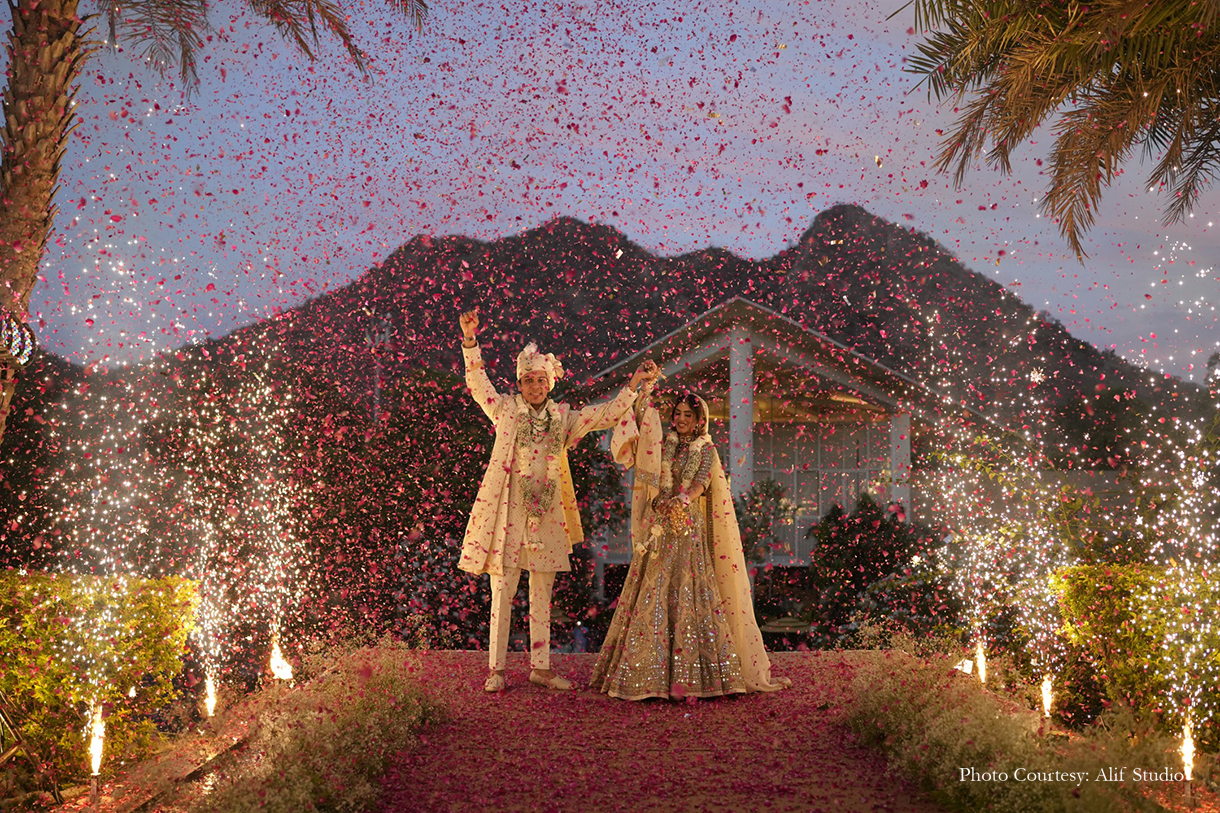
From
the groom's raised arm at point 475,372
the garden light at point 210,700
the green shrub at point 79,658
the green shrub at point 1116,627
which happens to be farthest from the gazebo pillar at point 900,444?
the green shrub at point 79,658

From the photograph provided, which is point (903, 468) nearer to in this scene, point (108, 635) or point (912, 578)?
point (912, 578)

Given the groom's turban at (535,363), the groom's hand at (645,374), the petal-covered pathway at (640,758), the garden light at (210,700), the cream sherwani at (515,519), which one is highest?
the groom's turban at (535,363)

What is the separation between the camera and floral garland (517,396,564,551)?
6.73m

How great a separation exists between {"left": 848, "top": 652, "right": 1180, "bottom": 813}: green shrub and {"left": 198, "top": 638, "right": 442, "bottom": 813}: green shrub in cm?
275

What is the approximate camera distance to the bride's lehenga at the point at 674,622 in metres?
6.38

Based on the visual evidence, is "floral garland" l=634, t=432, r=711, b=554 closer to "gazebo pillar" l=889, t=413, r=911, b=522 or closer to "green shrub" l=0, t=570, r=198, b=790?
"green shrub" l=0, t=570, r=198, b=790

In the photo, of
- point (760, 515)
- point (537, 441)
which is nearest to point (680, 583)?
point (537, 441)

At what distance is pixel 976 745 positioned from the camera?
4508 mm

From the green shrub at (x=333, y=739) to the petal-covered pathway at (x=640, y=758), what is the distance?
0.56 ft

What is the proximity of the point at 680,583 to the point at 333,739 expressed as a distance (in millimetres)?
2718

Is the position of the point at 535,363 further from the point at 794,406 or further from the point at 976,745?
the point at 794,406

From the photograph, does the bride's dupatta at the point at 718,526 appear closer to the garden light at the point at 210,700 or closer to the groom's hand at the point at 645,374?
the groom's hand at the point at 645,374

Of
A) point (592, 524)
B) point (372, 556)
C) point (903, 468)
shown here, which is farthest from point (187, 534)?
point (903, 468)

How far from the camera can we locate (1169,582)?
5512 mm
